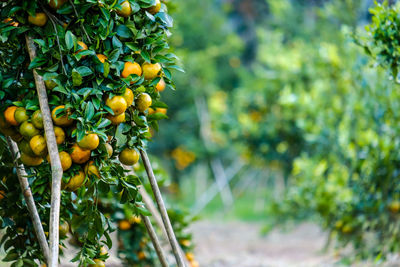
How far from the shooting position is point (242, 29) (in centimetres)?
1312

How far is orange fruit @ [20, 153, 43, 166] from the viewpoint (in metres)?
1.16

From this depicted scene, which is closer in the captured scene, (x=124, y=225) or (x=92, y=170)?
(x=92, y=170)

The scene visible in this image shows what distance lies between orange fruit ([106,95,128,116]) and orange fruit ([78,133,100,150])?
9 cm

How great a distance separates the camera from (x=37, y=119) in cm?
111

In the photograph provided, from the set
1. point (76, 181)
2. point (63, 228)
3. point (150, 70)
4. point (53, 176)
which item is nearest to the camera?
point (53, 176)

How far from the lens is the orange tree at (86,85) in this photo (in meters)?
1.11

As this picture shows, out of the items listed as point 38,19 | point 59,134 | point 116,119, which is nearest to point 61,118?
point 59,134

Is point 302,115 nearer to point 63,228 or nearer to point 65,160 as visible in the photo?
point 63,228

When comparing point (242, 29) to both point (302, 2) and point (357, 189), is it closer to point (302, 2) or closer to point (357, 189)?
point (302, 2)

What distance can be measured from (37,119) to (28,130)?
0.04m

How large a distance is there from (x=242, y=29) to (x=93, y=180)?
1254 centimetres

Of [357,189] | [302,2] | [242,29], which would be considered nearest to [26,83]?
[357,189]

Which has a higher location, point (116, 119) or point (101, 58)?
point (101, 58)

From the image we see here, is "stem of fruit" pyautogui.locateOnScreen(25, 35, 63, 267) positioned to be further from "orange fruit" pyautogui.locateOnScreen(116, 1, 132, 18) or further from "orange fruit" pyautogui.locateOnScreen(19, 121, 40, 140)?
"orange fruit" pyautogui.locateOnScreen(116, 1, 132, 18)
